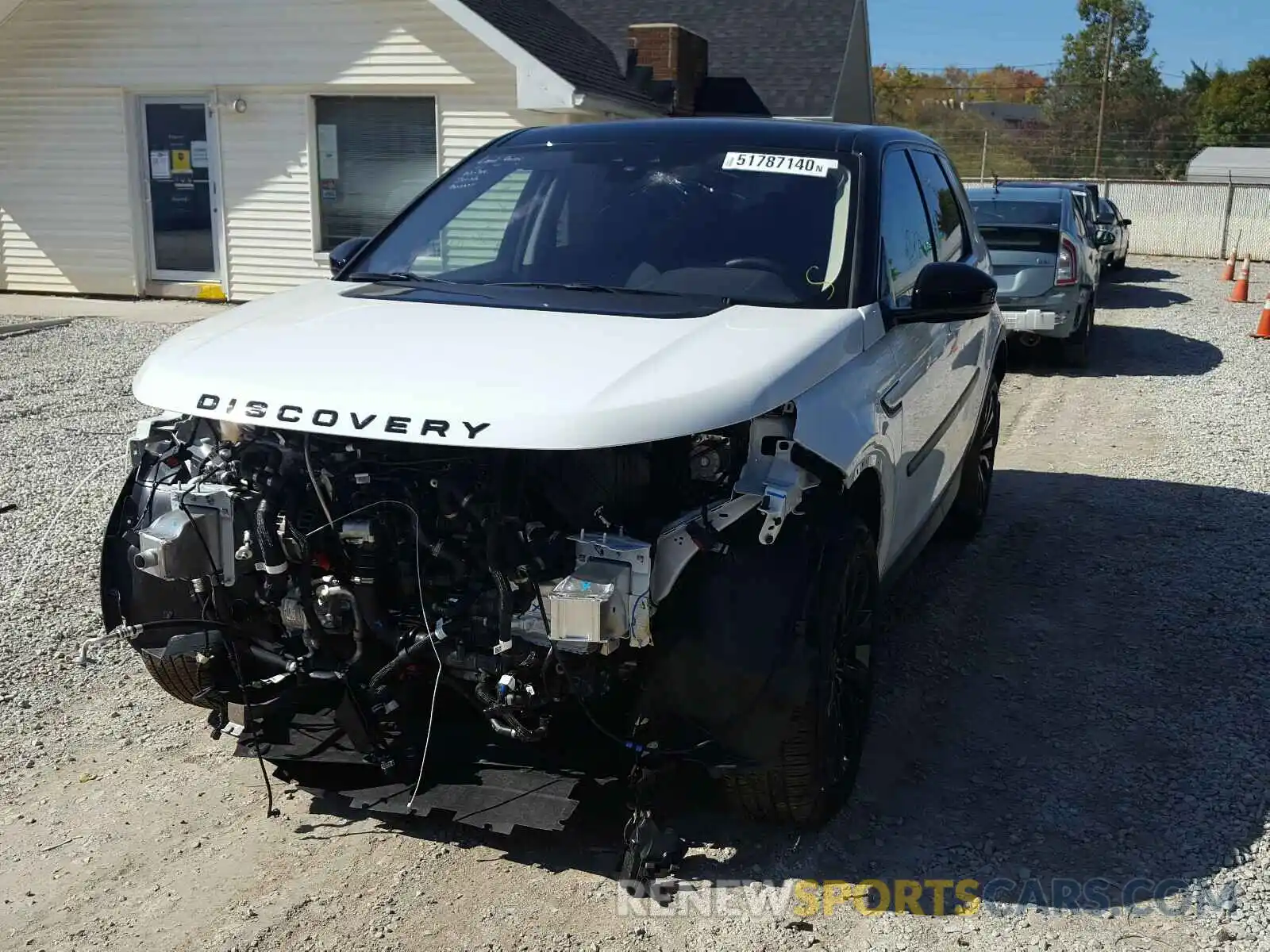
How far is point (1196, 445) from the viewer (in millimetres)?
8562

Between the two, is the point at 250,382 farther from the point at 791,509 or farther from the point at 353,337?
the point at 791,509

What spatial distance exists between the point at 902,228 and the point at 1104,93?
4665cm

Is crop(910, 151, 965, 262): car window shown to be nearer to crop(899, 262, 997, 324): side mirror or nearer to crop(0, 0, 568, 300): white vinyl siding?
crop(899, 262, 997, 324): side mirror

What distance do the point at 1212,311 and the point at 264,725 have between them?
55.1 ft

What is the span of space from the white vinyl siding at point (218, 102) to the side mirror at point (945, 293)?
422 inches

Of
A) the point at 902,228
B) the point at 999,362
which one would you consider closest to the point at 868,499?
the point at 902,228

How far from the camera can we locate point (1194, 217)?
28.8 meters

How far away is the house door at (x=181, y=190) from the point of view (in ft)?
50.3

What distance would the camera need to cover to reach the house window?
14539 millimetres

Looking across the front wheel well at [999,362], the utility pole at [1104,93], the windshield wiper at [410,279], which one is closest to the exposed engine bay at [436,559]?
the windshield wiper at [410,279]

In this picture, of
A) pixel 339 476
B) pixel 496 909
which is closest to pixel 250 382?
pixel 339 476

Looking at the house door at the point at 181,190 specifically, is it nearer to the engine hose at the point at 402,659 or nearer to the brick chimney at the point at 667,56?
the brick chimney at the point at 667,56

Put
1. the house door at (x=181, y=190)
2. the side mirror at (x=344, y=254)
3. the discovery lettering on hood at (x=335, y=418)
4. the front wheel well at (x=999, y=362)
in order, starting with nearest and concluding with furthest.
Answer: the discovery lettering on hood at (x=335, y=418), the side mirror at (x=344, y=254), the front wheel well at (x=999, y=362), the house door at (x=181, y=190)

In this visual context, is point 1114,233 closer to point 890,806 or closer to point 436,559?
point 890,806
